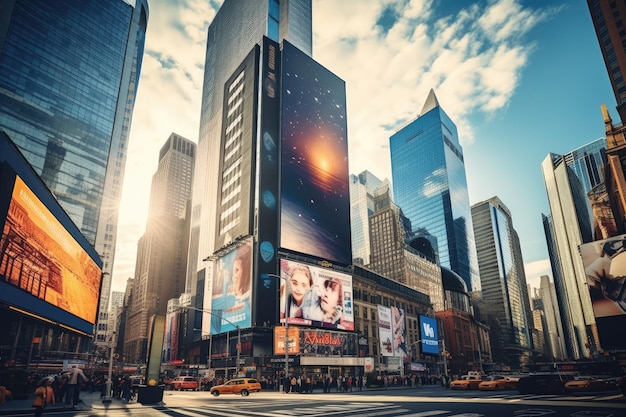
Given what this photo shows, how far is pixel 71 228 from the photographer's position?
42906 millimetres

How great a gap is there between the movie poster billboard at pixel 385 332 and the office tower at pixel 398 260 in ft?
187

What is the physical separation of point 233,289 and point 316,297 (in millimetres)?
17939

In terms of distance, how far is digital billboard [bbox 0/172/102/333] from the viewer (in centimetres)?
2941

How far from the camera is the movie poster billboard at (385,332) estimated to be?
8681cm

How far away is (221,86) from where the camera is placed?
139m

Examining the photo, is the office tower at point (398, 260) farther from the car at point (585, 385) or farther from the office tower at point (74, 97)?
the car at point (585, 385)

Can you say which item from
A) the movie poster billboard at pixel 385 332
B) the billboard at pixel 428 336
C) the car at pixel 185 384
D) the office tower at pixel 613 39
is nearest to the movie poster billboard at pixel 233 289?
the car at pixel 185 384

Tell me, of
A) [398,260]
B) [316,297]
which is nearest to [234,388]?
[316,297]

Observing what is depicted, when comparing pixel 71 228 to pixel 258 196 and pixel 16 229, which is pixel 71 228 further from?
pixel 258 196

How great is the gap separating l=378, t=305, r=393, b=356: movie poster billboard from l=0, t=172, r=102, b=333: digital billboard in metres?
58.7

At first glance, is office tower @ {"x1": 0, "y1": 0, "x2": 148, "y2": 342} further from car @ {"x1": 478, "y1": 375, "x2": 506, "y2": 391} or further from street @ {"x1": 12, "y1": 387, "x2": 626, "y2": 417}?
car @ {"x1": 478, "y1": 375, "x2": 506, "y2": 391}

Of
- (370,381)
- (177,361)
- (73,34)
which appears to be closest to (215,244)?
(177,361)

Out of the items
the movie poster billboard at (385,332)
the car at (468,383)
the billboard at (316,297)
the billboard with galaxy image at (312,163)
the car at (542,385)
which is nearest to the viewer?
the car at (542,385)

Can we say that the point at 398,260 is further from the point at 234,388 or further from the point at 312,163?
the point at 234,388
